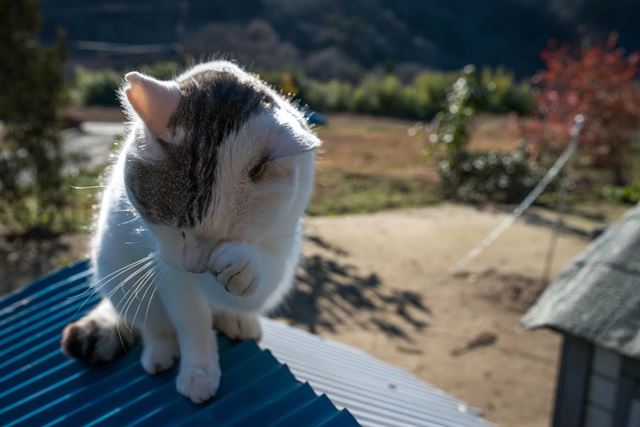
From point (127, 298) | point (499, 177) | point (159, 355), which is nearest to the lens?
point (127, 298)

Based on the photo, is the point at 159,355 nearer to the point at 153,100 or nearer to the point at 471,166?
the point at 153,100

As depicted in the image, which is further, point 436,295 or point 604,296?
point 436,295

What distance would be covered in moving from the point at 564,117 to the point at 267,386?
11555mm

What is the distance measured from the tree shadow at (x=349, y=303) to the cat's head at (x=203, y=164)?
432 centimetres

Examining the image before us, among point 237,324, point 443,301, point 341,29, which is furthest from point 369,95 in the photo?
point 237,324

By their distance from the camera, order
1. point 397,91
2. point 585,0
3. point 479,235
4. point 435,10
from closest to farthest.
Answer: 1. point 479,235
2. point 397,91
3. point 585,0
4. point 435,10

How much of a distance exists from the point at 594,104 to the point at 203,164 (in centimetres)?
1196

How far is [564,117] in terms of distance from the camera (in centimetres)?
1175

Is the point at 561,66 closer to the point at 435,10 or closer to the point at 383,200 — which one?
the point at 383,200

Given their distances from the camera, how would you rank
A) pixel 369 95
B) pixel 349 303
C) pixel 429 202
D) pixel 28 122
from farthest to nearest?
pixel 369 95, pixel 429 202, pixel 28 122, pixel 349 303

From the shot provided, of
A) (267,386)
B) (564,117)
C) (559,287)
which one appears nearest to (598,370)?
(559,287)

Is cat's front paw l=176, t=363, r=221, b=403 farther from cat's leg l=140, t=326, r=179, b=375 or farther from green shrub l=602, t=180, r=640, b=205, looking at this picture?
green shrub l=602, t=180, r=640, b=205

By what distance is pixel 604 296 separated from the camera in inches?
125

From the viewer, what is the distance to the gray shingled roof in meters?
2.99
